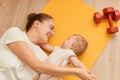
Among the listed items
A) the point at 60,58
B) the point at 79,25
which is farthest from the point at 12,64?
the point at 79,25

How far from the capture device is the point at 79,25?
1.66 meters

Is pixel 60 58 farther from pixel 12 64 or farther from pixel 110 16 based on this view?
pixel 110 16

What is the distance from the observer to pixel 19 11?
5.63 feet

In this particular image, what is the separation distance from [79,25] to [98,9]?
0.18m

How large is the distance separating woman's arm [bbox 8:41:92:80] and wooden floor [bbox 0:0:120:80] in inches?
12.4

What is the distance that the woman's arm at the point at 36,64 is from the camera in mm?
1246

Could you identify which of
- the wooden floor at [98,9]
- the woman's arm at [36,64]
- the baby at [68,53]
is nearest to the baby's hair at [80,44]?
the baby at [68,53]

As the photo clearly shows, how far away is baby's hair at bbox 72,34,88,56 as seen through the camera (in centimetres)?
148

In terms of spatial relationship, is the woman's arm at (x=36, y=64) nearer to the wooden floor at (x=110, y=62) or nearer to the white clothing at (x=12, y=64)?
the white clothing at (x=12, y=64)

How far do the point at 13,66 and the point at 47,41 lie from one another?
1.04 feet

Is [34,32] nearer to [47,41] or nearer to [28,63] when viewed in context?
[47,41]

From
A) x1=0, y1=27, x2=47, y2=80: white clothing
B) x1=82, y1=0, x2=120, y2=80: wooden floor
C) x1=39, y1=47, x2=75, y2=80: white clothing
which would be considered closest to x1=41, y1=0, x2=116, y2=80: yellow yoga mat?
x1=82, y1=0, x2=120, y2=80: wooden floor

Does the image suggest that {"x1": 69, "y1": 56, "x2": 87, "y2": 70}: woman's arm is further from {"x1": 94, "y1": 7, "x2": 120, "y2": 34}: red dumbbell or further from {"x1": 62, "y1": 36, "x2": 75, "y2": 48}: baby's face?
{"x1": 94, "y1": 7, "x2": 120, "y2": 34}: red dumbbell

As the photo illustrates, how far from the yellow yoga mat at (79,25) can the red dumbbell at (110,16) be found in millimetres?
35
